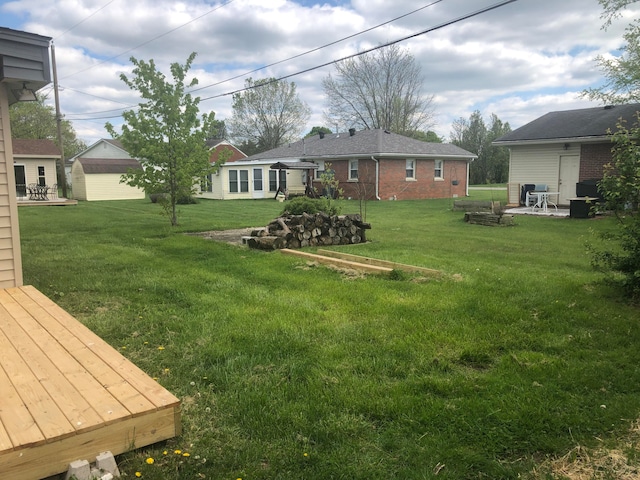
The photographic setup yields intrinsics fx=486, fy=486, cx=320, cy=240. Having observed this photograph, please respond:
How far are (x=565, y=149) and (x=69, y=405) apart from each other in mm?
20168

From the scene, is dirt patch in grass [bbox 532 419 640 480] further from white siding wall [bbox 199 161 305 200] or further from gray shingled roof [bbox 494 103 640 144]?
white siding wall [bbox 199 161 305 200]

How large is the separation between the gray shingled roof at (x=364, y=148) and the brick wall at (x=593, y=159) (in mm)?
9421

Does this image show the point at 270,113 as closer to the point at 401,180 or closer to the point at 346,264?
the point at 401,180

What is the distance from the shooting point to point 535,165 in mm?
19953

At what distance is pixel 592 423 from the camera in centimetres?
291

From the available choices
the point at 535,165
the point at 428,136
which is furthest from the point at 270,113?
the point at 535,165

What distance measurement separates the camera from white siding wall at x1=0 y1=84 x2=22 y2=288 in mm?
5422

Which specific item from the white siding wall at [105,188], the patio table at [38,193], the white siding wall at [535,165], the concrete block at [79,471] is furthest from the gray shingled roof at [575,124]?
the patio table at [38,193]

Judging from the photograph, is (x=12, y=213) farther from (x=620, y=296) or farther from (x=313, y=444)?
(x=620, y=296)

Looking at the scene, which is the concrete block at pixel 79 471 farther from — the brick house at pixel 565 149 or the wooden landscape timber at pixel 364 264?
the brick house at pixel 565 149

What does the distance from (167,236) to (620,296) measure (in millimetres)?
9031

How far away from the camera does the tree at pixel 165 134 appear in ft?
39.0

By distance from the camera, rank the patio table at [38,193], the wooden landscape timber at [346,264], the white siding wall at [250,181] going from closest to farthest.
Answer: the wooden landscape timber at [346,264] < the patio table at [38,193] < the white siding wall at [250,181]

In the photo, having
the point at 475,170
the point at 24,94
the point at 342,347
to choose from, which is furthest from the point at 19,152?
the point at 475,170
